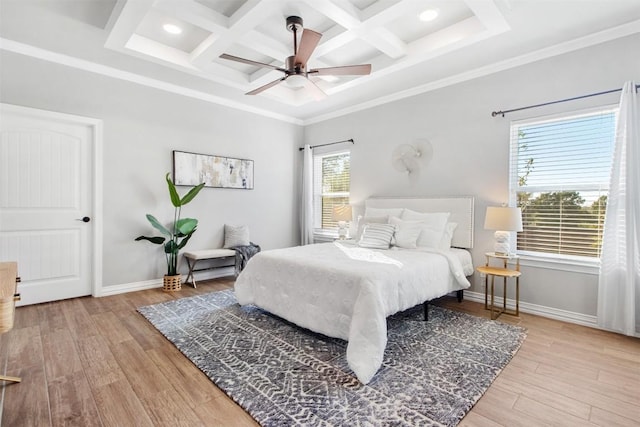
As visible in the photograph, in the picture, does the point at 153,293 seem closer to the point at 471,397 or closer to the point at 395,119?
the point at 471,397

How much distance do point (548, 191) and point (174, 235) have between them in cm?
449

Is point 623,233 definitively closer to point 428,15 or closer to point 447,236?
point 447,236

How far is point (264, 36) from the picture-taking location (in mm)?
3238

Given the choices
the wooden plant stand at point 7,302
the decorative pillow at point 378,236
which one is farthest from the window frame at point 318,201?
the wooden plant stand at point 7,302

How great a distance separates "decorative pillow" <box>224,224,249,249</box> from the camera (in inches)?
188

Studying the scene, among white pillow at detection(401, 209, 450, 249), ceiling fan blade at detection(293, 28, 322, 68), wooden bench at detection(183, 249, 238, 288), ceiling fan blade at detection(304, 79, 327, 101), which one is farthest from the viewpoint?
wooden bench at detection(183, 249, 238, 288)

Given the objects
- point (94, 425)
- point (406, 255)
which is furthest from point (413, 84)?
point (94, 425)

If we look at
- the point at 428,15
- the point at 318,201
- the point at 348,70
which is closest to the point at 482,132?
the point at 428,15

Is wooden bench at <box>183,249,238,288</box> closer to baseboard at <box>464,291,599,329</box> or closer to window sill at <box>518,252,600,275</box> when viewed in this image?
baseboard at <box>464,291,599,329</box>

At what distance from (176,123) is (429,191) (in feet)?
12.0

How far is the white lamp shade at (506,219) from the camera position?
3.08 m

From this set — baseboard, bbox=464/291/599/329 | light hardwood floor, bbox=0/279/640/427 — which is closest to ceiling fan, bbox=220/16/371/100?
light hardwood floor, bbox=0/279/640/427

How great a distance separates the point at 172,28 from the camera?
3.17 meters

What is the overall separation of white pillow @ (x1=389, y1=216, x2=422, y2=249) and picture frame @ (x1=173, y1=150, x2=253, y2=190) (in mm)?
2692
